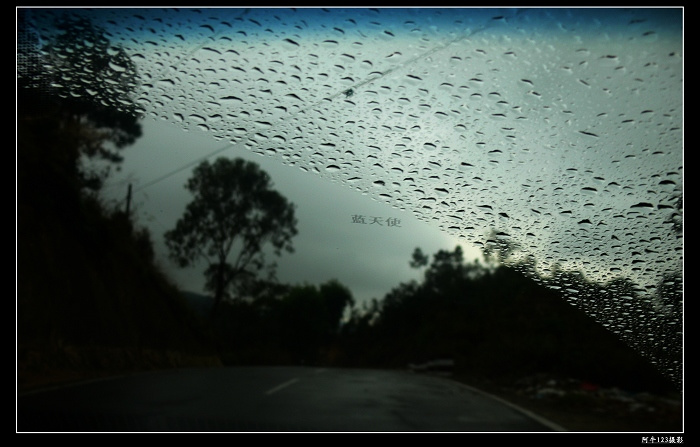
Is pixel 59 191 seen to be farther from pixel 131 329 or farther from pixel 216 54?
pixel 216 54

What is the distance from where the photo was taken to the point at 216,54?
5371 mm

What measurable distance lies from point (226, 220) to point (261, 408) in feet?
7.96

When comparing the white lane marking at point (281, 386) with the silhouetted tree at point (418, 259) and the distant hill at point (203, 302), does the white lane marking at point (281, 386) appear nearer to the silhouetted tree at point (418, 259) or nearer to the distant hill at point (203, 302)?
the distant hill at point (203, 302)

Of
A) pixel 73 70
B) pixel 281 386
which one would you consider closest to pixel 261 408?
pixel 281 386

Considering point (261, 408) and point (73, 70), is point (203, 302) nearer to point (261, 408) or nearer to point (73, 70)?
point (261, 408)

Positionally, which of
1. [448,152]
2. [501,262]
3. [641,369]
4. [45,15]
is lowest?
[641,369]

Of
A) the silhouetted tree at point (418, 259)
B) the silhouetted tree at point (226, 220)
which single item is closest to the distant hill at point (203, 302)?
the silhouetted tree at point (226, 220)

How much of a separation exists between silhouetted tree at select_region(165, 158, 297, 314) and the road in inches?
72.9

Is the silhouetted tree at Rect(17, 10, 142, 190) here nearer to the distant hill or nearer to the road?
the road

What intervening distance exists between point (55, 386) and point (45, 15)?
23.4ft

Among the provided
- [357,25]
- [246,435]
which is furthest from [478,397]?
[357,25]

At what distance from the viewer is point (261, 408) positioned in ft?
28.3

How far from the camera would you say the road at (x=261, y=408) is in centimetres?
693

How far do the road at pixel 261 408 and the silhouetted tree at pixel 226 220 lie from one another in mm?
1852
